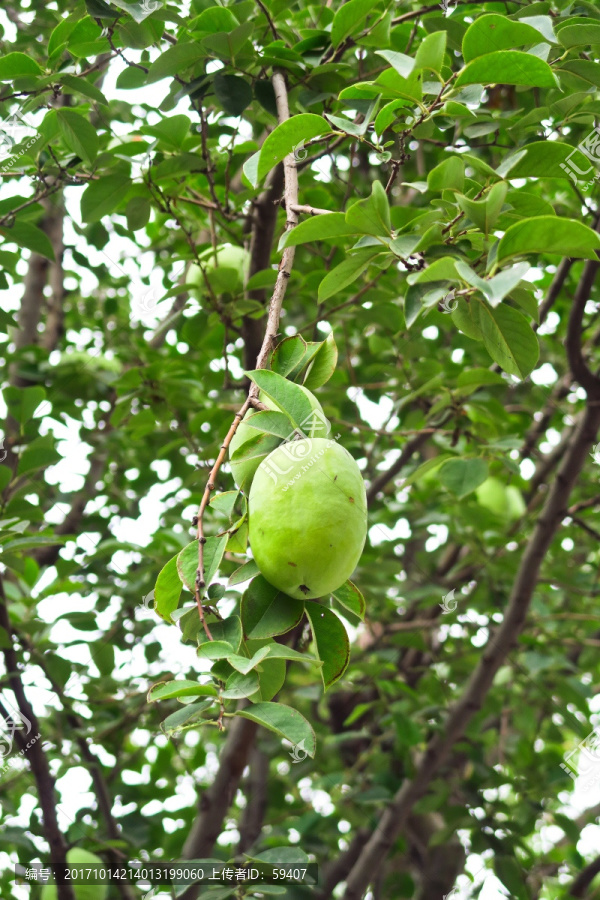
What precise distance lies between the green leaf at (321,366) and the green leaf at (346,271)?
6 centimetres

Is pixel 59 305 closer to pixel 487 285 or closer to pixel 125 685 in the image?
pixel 125 685

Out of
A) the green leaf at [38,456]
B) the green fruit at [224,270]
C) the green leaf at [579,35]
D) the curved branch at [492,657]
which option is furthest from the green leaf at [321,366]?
the curved branch at [492,657]

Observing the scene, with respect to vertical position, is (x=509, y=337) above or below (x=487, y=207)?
below

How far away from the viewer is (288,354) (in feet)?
3.41

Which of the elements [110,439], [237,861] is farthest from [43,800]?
[110,439]

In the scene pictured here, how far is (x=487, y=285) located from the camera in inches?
30.3

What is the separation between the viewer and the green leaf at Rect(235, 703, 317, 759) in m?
0.74

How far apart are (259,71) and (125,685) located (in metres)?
1.81

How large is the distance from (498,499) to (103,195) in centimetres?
162

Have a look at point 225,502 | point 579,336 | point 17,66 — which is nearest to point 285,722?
point 225,502

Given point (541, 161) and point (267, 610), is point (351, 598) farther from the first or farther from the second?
point (541, 161)

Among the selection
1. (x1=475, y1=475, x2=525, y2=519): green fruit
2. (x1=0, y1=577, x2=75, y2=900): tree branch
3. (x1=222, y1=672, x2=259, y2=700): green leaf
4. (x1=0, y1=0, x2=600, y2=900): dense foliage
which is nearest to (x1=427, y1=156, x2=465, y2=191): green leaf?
(x1=0, y1=0, x2=600, y2=900): dense foliage

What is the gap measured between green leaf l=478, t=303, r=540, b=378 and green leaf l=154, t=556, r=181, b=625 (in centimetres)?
47

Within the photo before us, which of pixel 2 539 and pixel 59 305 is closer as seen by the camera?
pixel 2 539
